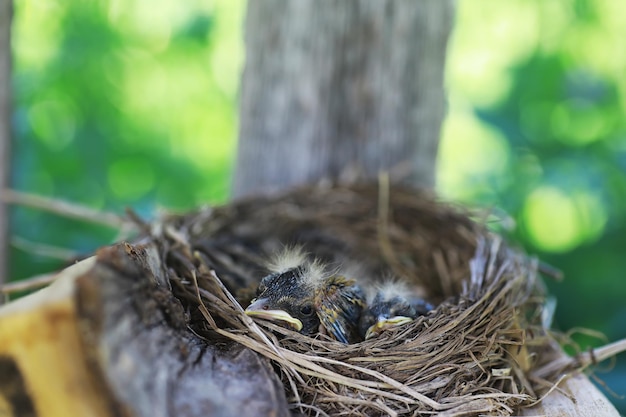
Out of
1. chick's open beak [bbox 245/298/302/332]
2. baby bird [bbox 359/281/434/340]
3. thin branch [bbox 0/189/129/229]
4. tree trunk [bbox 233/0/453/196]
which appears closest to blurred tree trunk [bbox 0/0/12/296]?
thin branch [bbox 0/189/129/229]

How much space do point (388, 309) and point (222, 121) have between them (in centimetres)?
202

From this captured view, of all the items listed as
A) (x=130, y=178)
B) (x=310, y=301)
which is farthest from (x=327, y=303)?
(x=130, y=178)

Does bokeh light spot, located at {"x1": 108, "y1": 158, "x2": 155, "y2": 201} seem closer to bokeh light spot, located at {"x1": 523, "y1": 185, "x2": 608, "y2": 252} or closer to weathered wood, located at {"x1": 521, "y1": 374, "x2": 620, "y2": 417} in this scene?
bokeh light spot, located at {"x1": 523, "y1": 185, "x2": 608, "y2": 252}

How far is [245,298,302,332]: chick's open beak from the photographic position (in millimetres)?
935

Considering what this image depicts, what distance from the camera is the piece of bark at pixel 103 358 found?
62 centimetres

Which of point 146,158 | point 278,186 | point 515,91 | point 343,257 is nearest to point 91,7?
point 146,158

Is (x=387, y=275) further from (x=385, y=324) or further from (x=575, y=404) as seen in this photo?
(x=575, y=404)

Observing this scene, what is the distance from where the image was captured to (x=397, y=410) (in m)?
0.87

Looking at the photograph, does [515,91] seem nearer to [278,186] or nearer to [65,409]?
[278,186]

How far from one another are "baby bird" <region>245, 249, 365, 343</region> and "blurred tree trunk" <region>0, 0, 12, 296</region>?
0.71 meters

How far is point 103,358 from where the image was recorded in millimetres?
620

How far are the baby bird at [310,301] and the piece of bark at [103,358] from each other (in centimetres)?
23

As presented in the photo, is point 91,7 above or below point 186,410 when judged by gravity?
above

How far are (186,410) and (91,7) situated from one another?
2139mm
